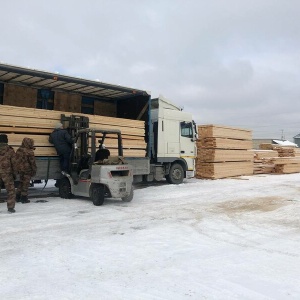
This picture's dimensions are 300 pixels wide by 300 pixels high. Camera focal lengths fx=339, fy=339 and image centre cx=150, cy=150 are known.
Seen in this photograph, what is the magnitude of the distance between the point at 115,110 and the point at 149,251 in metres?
9.31

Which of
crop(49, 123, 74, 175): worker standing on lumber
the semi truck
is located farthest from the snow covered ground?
the semi truck

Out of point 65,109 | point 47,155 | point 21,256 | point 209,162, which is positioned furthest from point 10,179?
point 209,162

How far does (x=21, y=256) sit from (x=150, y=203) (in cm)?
493

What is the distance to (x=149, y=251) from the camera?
4930 millimetres

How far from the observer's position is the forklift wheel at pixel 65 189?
9727mm

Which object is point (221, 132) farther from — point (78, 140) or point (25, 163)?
point (25, 163)

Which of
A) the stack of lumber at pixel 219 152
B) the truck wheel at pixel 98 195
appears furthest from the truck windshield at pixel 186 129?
the truck wheel at pixel 98 195

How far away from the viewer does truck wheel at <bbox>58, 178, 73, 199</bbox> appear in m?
9.73

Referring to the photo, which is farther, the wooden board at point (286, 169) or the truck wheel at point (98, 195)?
the wooden board at point (286, 169)

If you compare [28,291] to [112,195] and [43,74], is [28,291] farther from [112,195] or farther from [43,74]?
[43,74]

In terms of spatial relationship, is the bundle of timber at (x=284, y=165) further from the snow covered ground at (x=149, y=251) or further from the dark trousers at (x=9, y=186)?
the dark trousers at (x=9, y=186)

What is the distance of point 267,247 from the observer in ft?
17.1

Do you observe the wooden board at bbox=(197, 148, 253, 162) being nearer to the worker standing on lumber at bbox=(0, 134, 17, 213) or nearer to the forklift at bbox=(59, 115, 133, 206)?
the forklift at bbox=(59, 115, 133, 206)

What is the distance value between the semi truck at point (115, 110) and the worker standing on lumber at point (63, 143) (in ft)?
0.95
